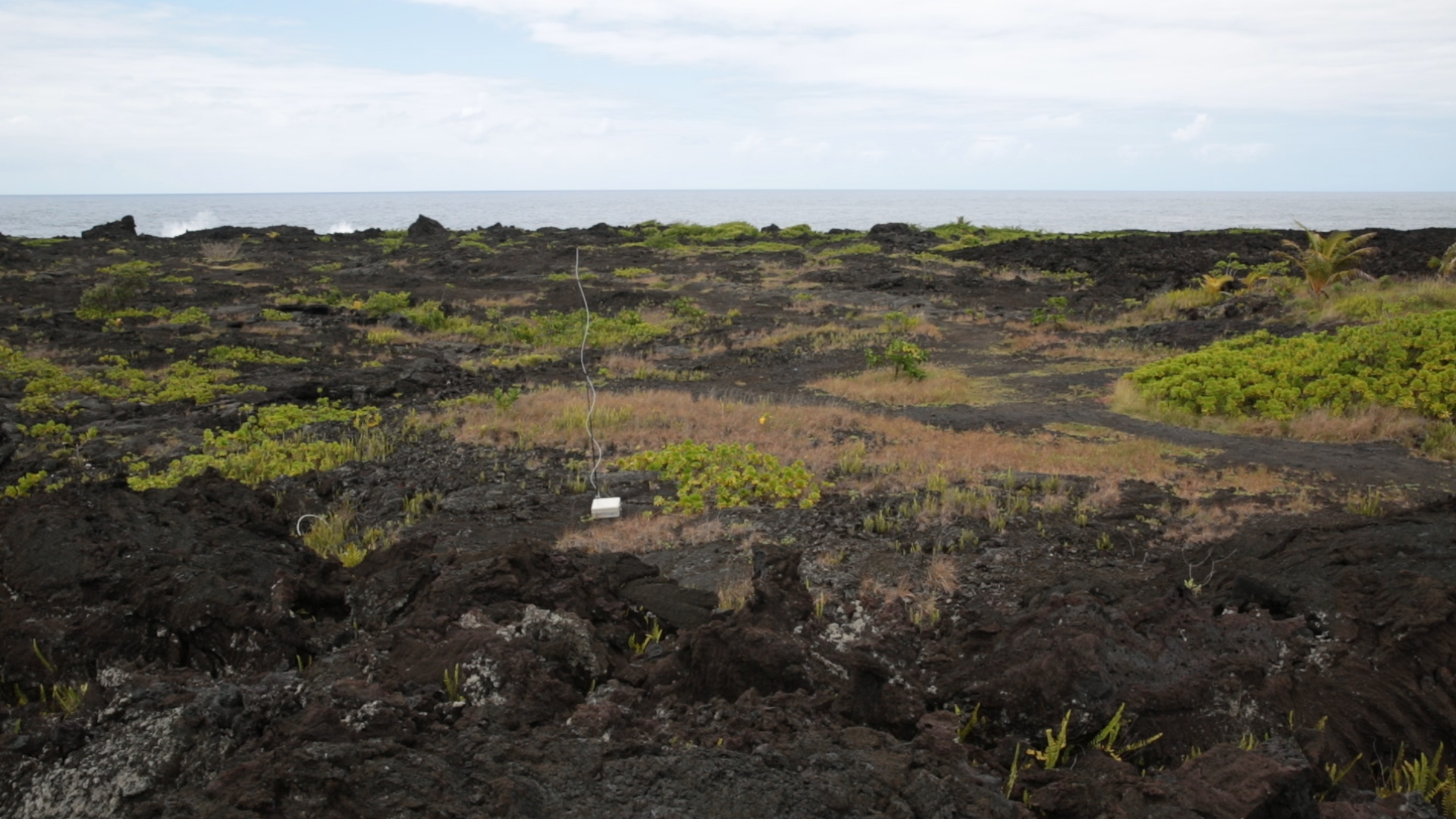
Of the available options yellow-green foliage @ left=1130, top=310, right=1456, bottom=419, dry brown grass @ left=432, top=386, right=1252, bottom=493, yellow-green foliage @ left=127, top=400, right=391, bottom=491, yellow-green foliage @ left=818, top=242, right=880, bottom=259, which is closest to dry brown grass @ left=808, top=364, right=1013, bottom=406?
dry brown grass @ left=432, top=386, right=1252, bottom=493

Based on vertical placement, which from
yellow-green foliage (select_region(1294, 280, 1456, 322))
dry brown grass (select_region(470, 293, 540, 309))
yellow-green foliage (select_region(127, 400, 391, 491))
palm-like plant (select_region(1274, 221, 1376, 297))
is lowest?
yellow-green foliage (select_region(127, 400, 391, 491))

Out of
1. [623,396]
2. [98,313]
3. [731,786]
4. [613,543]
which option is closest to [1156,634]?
[731,786]

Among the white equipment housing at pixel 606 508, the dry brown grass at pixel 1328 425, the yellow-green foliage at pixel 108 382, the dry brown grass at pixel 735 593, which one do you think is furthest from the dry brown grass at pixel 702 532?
the yellow-green foliage at pixel 108 382

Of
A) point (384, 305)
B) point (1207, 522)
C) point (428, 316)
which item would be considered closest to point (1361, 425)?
point (1207, 522)

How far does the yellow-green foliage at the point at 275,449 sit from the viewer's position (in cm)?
966

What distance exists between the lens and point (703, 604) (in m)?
5.55

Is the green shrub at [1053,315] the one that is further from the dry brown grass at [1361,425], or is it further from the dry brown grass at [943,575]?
the dry brown grass at [943,575]

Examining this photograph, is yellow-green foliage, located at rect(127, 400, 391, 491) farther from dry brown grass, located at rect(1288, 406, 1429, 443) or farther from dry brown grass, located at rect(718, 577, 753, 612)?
dry brown grass, located at rect(1288, 406, 1429, 443)

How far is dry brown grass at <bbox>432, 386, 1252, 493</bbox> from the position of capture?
9.34 metres

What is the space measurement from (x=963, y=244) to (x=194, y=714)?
4309cm

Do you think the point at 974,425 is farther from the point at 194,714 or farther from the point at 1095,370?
the point at 194,714

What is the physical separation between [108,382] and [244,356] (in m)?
2.67

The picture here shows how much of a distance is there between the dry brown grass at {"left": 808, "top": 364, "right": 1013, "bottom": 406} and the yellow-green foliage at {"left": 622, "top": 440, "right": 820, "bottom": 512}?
486 cm

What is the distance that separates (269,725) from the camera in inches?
124
